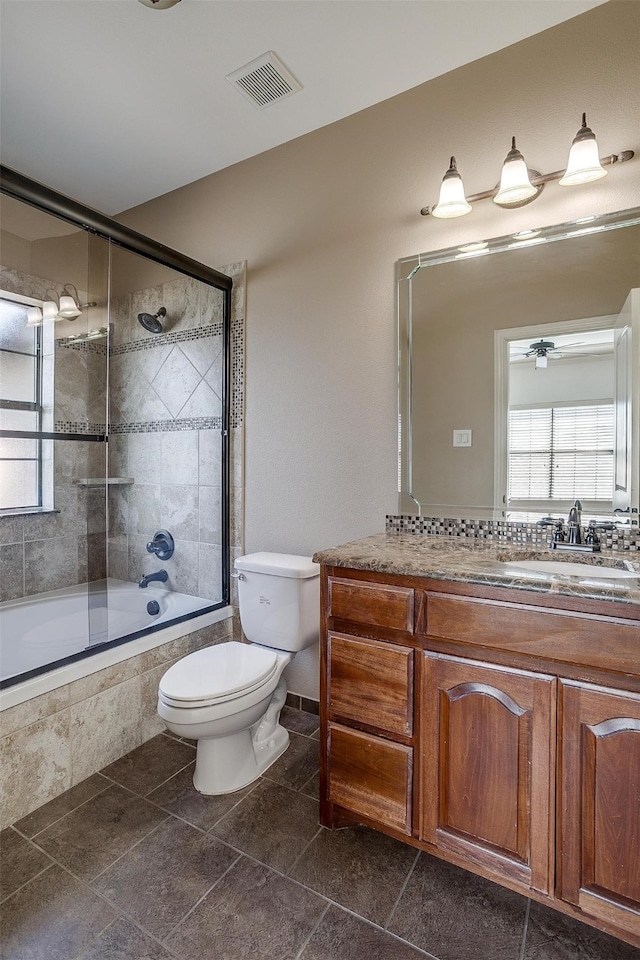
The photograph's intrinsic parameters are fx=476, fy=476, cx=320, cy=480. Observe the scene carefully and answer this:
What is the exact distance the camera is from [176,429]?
256cm

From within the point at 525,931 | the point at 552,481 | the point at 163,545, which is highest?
the point at 552,481

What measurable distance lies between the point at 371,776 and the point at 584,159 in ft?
6.58

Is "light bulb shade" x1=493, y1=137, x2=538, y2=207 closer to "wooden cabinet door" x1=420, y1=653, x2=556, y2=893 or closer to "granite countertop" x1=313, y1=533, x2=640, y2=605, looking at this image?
"granite countertop" x1=313, y1=533, x2=640, y2=605

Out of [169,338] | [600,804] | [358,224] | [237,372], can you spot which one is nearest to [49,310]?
[169,338]

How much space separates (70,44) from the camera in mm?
1718

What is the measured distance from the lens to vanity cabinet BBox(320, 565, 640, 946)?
108 cm

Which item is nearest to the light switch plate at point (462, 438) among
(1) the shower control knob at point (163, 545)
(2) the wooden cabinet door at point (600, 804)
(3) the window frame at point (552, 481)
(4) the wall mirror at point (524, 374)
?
(4) the wall mirror at point (524, 374)

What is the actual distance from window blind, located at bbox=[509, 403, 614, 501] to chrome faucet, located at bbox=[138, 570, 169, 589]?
1793 mm

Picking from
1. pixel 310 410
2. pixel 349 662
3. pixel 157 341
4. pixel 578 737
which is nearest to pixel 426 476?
pixel 310 410

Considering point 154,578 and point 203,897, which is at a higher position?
point 154,578

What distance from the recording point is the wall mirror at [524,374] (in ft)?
5.16

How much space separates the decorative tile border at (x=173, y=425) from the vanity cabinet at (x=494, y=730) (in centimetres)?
135

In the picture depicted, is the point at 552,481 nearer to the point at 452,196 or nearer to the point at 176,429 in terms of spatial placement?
the point at 452,196

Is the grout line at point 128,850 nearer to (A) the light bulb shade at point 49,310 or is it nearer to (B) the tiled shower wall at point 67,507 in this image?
(B) the tiled shower wall at point 67,507
